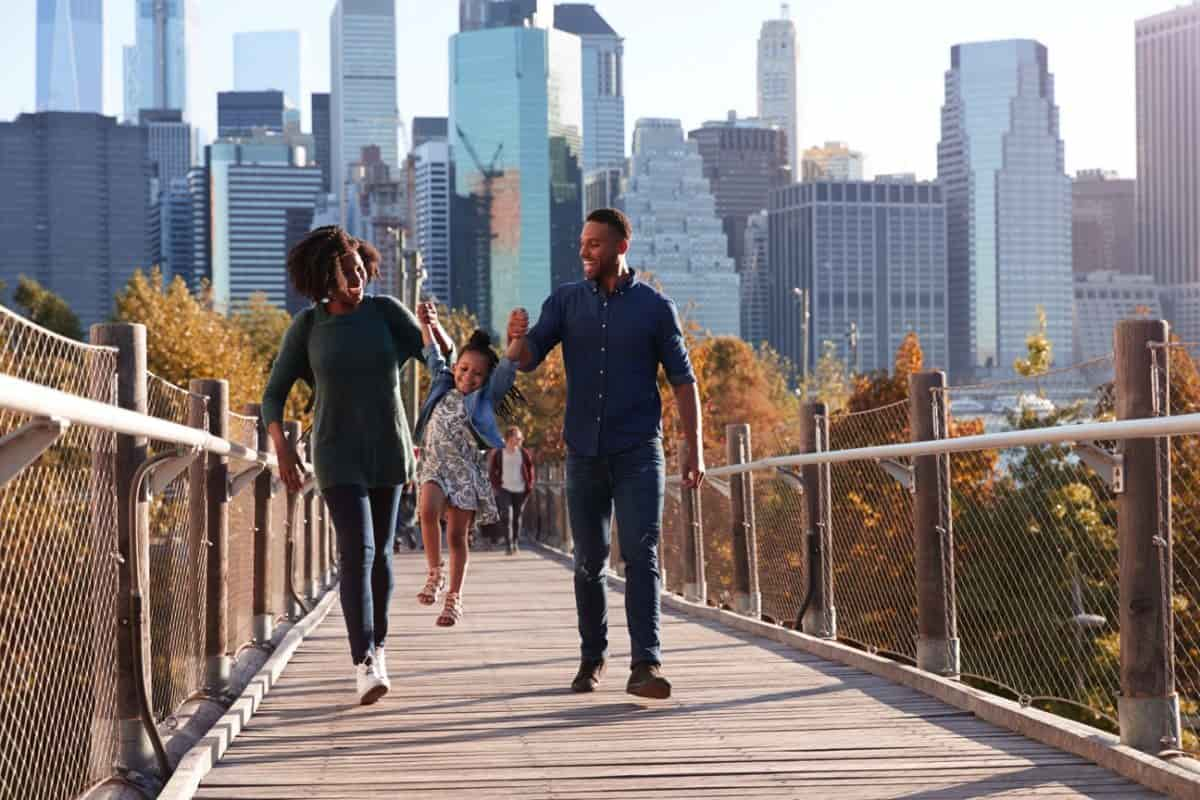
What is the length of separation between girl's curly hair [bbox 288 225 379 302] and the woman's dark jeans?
741mm

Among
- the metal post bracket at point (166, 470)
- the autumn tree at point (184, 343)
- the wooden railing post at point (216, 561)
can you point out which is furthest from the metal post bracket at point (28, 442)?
the autumn tree at point (184, 343)

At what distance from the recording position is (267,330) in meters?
119

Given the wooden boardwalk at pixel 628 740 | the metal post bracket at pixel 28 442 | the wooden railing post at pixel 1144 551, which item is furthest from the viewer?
the wooden railing post at pixel 1144 551

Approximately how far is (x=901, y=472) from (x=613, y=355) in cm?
150

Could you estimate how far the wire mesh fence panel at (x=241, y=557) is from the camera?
9547 mm

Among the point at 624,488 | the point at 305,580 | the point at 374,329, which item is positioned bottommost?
the point at 305,580

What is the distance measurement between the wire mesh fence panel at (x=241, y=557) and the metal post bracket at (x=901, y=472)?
9.46 ft

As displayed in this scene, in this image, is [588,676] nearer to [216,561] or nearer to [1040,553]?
[216,561]

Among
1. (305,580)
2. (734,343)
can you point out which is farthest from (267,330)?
(305,580)

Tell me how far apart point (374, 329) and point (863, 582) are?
22.8 feet

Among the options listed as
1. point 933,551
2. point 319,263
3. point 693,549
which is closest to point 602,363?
point 319,263

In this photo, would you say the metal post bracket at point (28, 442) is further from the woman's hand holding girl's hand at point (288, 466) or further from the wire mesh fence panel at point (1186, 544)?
the wire mesh fence panel at point (1186, 544)

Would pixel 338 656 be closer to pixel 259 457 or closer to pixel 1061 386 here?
pixel 259 457

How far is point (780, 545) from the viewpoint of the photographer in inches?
527
